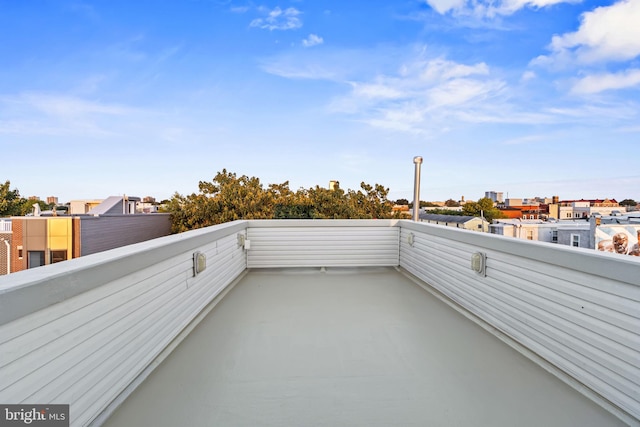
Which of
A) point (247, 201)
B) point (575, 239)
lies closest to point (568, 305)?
point (575, 239)

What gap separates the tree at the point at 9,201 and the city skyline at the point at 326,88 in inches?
316

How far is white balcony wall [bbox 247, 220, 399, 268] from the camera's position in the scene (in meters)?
4.51

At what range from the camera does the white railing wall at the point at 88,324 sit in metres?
0.97

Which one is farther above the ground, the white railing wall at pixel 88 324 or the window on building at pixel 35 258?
the white railing wall at pixel 88 324

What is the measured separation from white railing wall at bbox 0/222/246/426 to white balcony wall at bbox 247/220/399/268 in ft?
7.23

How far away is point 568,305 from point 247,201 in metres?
11.8

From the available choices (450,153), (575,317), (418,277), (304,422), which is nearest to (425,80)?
(450,153)

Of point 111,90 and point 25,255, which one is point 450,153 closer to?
point 111,90

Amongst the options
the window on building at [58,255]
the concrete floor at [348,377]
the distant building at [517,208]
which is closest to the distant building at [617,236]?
the concrete floor at [348,377]

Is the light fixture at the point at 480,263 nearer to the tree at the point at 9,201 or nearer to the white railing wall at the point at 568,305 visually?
the white railing wall at the point at 568,305

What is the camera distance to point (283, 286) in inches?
143

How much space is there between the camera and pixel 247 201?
497 inches

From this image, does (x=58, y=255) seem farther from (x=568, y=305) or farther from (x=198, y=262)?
(x=568, y=305)

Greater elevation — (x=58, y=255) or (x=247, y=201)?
(x=247, y=201)
